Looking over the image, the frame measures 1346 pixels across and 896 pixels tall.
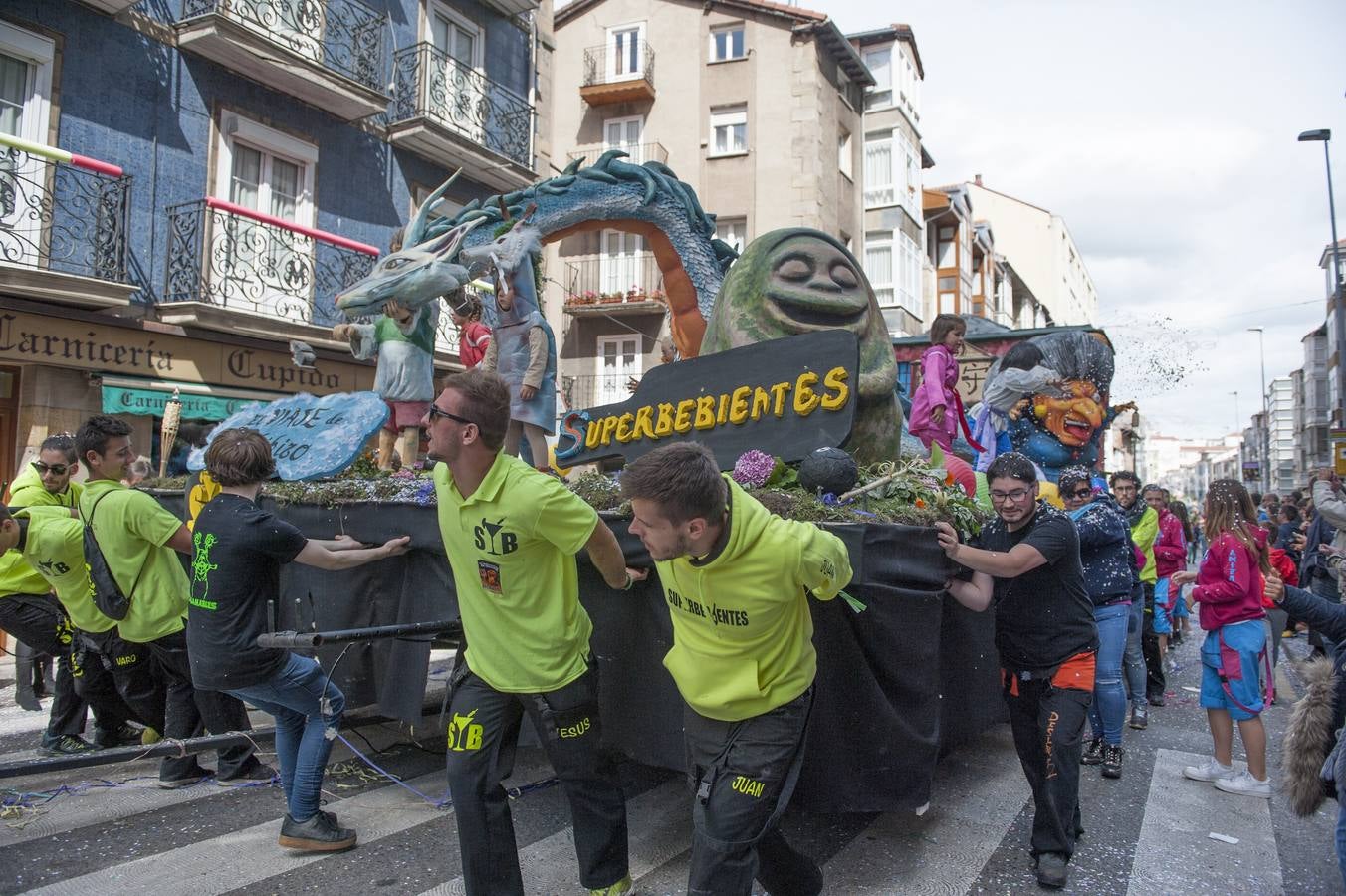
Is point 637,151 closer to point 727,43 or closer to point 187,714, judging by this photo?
point 727,43

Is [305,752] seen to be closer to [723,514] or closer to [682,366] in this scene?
[723,514]

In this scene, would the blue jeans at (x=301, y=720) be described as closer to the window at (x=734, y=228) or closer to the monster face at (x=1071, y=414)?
the monster face at (x=1071, y=414)

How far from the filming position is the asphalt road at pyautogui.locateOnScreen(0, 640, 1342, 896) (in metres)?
3.67

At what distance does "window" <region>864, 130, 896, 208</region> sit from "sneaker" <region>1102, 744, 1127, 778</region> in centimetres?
2400

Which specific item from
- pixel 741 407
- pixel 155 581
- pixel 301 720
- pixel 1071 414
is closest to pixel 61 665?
pixel 155 581

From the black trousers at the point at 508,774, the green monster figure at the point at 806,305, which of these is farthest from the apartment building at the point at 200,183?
the black trousers at the point at 508,774

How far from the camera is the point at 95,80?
38.4 ft

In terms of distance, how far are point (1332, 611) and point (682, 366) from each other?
352 cm

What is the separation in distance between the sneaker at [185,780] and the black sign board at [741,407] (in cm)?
274

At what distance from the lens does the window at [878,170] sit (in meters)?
27.4

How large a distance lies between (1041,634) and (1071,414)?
11.5ft

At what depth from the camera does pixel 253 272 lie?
43.6ft

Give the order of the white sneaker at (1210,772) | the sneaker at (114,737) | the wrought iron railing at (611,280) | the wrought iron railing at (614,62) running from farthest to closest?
the wrought iron railing at (614,62) < the wrought iron railing at (611,280) < the sneaker at (114,737) < the white sneaker at (1210,772)

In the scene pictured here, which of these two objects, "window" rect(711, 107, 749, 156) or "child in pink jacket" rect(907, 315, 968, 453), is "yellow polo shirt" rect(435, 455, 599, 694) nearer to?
"child in pink jacket" rect(907, 315, 968, 453)
